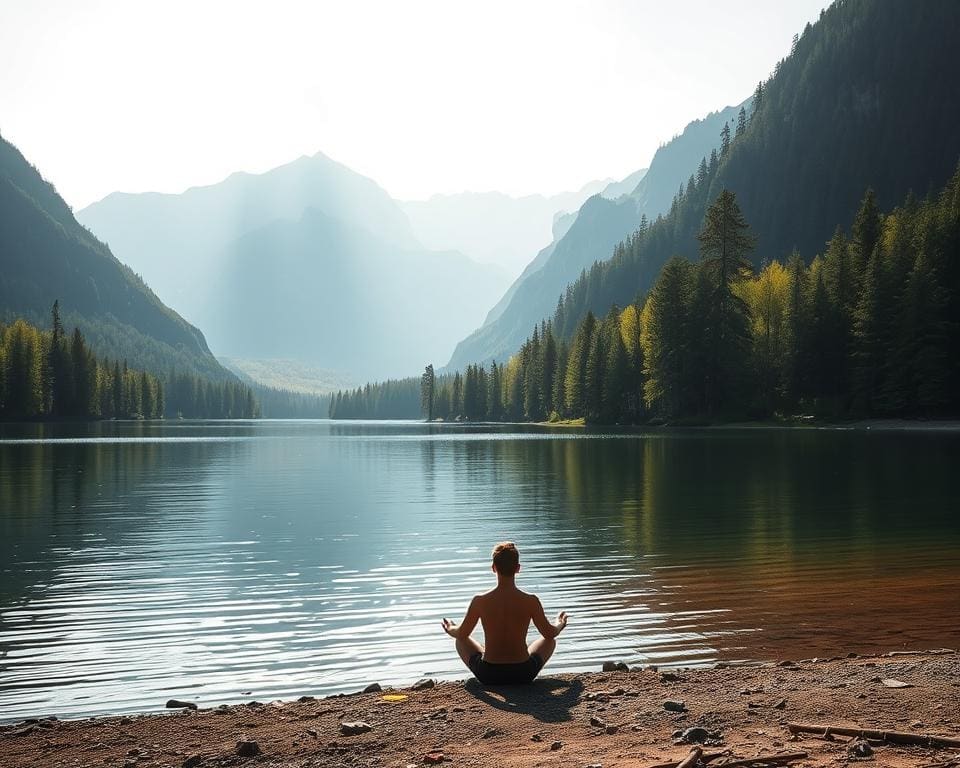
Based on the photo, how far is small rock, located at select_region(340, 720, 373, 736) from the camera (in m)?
9.67

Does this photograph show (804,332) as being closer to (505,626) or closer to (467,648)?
(467,648)

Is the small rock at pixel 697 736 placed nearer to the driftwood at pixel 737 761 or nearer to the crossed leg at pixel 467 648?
the driftwood at pixel 737 761

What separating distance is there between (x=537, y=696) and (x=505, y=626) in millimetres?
1009

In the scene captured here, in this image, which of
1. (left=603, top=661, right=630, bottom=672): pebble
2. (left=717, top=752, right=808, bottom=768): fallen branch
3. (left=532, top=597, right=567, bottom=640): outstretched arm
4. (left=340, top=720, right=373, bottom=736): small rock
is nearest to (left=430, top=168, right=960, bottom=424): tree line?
(left=603, top=661, right=630, bottom=672): pebble

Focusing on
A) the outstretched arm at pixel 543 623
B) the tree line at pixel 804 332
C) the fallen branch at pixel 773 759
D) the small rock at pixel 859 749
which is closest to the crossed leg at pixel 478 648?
the outstretched arm at pixel 543 623

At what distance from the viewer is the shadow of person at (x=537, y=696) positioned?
10427 millimetres

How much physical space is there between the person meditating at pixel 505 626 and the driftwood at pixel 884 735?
355cm

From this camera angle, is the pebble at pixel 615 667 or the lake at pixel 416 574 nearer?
the pebble at pixel 615 667

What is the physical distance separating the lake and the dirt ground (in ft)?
5.85

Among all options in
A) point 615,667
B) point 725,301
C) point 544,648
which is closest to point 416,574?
point 615,667

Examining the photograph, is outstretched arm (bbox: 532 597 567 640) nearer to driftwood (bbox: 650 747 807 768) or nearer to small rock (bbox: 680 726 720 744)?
small rock (bbox: 680 726 720 744)

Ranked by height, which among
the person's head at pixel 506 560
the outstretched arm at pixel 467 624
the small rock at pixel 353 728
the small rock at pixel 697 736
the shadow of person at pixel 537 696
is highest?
the person's head at pixel 506 560

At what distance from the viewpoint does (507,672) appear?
11602mm

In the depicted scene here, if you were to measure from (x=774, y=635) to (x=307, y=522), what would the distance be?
21.4 meters
